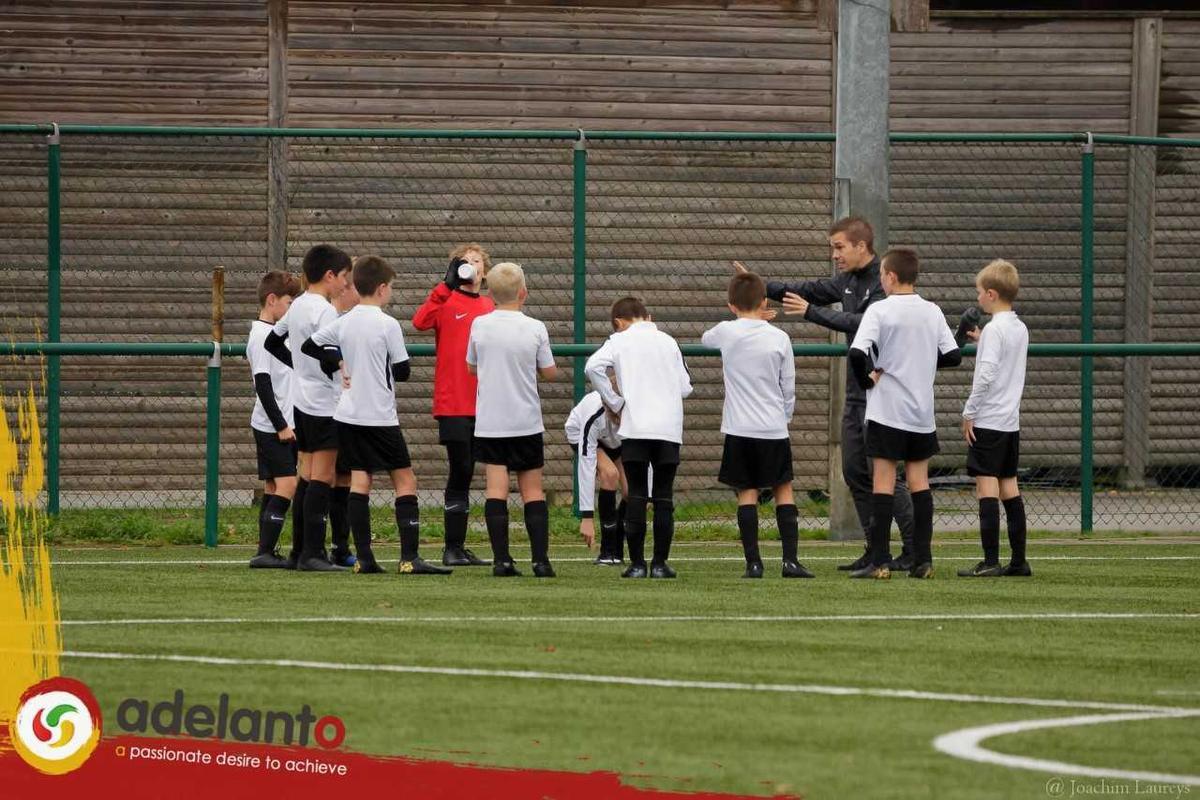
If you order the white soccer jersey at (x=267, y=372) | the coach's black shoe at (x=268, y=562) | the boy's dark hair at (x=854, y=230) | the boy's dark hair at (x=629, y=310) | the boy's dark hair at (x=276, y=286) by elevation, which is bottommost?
the coach's black shoe at (x=268, y=562)

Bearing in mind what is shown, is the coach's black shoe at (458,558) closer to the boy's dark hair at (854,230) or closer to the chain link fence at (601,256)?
the boy's dark hair at (854,230)

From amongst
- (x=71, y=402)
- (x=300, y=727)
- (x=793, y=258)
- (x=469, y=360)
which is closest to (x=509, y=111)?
(x=793, y=258)

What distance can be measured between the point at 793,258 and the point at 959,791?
11689mm

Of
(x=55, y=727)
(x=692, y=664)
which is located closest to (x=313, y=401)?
(x=692, y=664)

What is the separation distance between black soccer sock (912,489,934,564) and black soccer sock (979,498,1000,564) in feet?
1.18

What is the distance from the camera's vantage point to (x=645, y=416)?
9945 millimetres

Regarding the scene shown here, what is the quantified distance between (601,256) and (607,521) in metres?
4.76

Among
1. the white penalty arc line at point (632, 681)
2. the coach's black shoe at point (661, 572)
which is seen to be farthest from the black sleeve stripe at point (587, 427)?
the white penalty arc line at point (632, 681)

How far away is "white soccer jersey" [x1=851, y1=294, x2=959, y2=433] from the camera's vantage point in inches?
394

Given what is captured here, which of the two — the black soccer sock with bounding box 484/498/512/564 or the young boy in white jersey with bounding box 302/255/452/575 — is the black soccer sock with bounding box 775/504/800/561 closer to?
the black soccer sock with bounding box 484/498/512/564

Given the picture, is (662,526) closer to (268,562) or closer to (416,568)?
(416,568)

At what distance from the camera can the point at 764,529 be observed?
44.0 ft

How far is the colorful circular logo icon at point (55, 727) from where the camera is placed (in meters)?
5.08

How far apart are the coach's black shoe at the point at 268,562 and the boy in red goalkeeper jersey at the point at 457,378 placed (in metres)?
0.86
